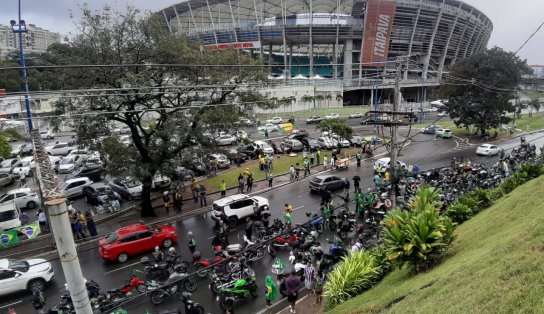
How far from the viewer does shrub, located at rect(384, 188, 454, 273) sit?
9125mm

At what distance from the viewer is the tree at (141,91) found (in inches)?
744

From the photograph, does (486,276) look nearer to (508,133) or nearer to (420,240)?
(420,240)

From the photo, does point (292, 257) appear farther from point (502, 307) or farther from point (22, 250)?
point (22, 250)

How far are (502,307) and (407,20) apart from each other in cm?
7953

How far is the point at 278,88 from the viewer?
59594 mm

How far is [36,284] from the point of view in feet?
46.8

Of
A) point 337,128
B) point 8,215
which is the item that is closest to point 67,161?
point 8,215

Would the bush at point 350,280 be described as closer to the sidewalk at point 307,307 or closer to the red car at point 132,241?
the sidewalk at point 307,307

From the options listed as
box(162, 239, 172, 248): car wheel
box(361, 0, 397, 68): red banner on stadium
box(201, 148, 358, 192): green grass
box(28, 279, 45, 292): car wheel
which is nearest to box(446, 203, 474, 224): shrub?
box(162, 239, 172, 248): car wheel

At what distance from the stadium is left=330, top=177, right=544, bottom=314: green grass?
Result: 2298 inches

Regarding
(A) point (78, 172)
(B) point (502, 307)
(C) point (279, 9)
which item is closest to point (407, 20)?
(C) point (279, 9)

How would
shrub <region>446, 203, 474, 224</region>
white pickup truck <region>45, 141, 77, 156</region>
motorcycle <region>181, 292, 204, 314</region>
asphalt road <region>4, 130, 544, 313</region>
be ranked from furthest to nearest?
white pickup truck <region>45, 141, 77, 156</region>
shrub <region>446, 203, 474, 224</region>
asphalt road <region>4, 130, 544, 313</region>
motorcycle <region>181, 292, 204, 314</region>

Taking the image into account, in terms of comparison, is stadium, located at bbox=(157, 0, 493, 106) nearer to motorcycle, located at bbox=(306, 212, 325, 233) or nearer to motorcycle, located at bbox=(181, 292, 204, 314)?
motorcycle, located at bbox=(306, 212, 325, 233)

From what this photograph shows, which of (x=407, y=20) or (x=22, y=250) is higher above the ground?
(x=407, y=20)
